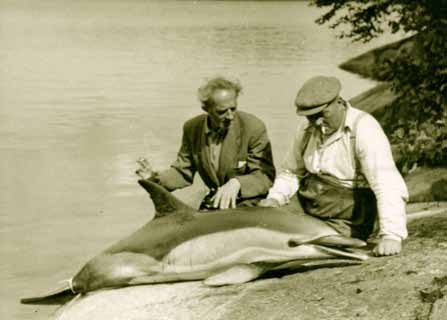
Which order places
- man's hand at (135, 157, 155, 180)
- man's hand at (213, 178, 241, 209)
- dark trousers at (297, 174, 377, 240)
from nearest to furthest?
dark trousers at (297, 174, 377, 240)
man's hand at (213, 178, 241, 209)
man's hand at (135, 157, 155, 180)

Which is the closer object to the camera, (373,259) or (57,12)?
(373,259)

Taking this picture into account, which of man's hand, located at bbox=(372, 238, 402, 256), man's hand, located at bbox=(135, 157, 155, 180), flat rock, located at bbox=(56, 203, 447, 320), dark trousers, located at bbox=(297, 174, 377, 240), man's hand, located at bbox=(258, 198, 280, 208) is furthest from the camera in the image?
man's hand, located at bbox=(135, 157, 155, 180)

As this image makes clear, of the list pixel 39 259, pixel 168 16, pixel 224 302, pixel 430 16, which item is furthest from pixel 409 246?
pixel 168 16

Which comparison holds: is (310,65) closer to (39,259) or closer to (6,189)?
(6,189)

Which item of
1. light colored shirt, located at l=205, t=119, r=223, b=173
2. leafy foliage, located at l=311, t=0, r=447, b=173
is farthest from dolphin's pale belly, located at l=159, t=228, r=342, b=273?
leafy foliage, located at l=311, t=0, r=447, b=173

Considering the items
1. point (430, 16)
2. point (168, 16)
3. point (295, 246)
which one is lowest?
point (295, 246)

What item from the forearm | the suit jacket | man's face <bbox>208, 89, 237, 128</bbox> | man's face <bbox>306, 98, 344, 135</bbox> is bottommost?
the forearm

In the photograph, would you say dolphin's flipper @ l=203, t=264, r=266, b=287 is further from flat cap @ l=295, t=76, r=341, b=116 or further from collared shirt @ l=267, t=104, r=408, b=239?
flat cap @ l=295, t=76, r=341, b=116

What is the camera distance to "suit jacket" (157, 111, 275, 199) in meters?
6.71

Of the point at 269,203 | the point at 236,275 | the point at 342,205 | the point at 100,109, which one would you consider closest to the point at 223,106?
the point at 269,203

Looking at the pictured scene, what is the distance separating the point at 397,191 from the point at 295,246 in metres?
0.79

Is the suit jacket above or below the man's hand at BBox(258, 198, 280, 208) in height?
above

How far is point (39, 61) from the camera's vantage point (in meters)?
35.0

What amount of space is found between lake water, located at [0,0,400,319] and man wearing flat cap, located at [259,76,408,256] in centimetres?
112
